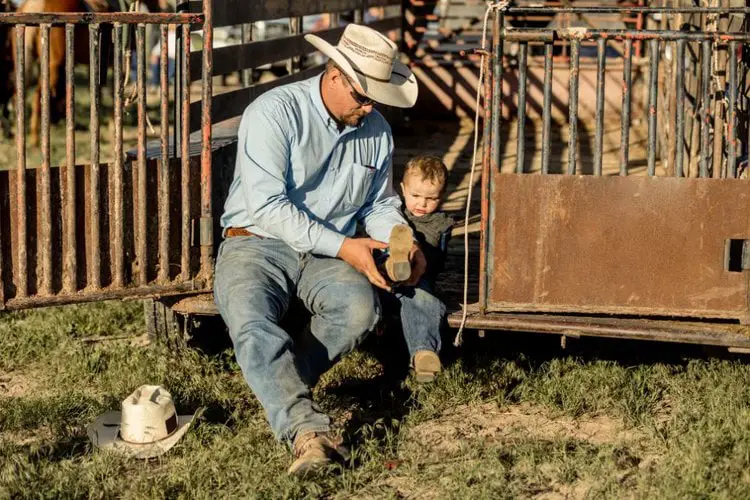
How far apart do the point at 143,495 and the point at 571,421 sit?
1.85 meters

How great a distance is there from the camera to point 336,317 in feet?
16.0

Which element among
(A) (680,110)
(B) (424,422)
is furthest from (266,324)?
(A) (680,110)

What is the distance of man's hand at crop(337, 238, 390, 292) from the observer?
488 centimetres

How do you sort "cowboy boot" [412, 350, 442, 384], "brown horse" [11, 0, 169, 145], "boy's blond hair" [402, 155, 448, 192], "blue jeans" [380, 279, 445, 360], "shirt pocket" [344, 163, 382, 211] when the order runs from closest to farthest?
"cowboy boot" [412, 350, 442, 384] < "blue jeans" [380, 279, 445, 360] < "shirt pocket" [344, 163, 382, 211] < "boy's blond hair" [402, 155, 448, 192] < "brown horse" [11, 0, 169, 145]

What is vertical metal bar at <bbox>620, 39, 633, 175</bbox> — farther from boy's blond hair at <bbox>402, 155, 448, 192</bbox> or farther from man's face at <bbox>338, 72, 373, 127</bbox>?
man's face at <bbox>338, 72, 373, 127</bbox>

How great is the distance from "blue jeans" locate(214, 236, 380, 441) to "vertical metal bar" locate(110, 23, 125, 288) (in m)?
0.44

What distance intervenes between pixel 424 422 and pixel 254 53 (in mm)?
2670

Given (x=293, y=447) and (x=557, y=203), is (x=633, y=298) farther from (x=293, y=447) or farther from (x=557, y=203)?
(x=293, y=447)


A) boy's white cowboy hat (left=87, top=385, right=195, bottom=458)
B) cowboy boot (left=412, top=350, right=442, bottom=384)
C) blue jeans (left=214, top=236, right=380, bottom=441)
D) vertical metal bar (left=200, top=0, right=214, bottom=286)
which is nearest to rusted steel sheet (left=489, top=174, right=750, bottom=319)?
cowboy boot (left=412, top=350, right=442, bottom=384)

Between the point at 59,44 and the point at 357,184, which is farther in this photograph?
the point at 59,44

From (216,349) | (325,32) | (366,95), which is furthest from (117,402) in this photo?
(325,32)

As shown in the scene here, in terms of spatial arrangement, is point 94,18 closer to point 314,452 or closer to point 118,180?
point 118,180

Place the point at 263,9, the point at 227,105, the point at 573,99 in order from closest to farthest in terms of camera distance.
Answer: the point at 573,99 < the point at 227,105 < the point at 263,9

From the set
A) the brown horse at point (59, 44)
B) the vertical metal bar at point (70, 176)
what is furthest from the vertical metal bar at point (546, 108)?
the brown horse at point (59, 44)
